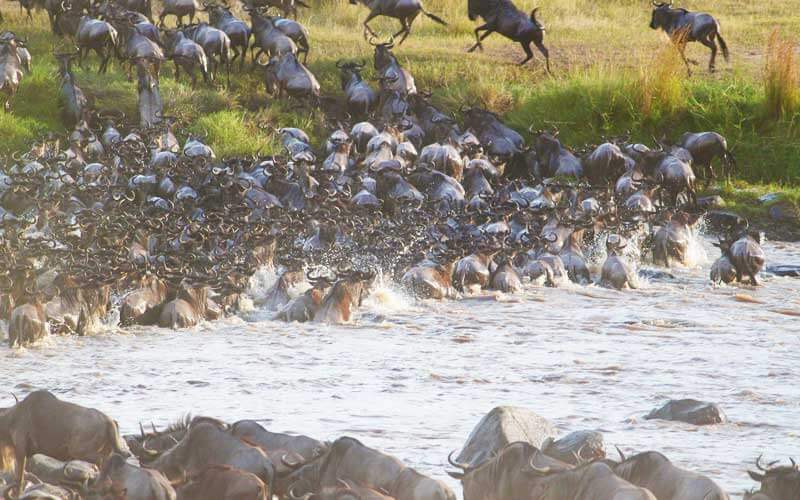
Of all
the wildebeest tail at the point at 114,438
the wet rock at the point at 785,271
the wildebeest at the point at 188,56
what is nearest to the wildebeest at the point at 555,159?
the wet rock at the point at 785,271

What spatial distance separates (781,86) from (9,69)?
9.84 metres

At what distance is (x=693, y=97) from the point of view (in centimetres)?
1814

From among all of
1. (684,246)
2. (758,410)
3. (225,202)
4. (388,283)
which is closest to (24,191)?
(225,202)

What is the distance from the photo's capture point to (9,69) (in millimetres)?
16875

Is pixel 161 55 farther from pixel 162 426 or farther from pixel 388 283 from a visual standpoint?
pixel 162 426

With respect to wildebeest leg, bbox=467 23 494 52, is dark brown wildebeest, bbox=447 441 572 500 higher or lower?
lower

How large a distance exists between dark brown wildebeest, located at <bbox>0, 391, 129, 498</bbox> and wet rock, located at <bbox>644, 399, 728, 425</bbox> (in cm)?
330

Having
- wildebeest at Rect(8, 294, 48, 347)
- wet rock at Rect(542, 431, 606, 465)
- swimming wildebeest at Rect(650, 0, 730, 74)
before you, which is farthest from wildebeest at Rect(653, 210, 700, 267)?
swimming wildebeest at Rect(650, 0, 730, 74)

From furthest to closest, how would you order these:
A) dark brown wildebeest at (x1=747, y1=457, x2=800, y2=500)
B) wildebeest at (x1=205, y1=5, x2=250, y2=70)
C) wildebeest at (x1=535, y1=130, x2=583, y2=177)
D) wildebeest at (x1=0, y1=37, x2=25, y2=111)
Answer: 1. wildebeest at (x1=205, y1=5, x2=250, y2=70)
2. wildebeest at (x1=0, y1=37, x2=25, y2=111)
3. wildebeest at (x1=535, y1=130, x2=583, y2=177)
4. dark brown wildebeest at (x1=747, y1=457, x2=800, y2=500)

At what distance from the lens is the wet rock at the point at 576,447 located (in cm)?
651

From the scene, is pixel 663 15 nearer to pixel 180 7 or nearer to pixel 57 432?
pixel 180 7

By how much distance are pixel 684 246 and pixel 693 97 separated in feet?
17.6

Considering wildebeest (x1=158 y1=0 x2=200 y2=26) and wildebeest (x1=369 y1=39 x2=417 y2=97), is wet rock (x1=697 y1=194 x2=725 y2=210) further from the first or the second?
wildebeest (x1=158 y1=0 x2=200 y2=26)

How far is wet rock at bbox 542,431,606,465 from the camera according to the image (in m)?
6.51
